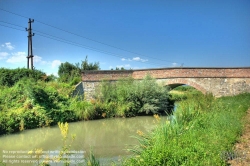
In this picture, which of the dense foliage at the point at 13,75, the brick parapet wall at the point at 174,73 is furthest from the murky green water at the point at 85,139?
the dense foliage at the point at 13,75

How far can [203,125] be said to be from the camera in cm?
681

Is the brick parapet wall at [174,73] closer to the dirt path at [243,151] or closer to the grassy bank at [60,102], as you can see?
the grassy bank at [60,102]

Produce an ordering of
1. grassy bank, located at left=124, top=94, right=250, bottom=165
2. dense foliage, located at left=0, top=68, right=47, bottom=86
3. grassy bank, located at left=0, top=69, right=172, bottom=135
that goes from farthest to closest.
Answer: dense foliage, located at left=0, top=68, right=47, bottom=86
grassy bank, located at left=0, top=69, right=172, bottom=135
grassy bank, located at left=124, top=94, right=250, bottom=165

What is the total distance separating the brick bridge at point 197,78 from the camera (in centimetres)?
1770

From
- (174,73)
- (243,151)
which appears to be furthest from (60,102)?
(243,151)

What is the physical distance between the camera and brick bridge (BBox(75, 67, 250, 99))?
1770 cm

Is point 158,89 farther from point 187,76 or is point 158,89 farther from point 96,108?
point 96,108

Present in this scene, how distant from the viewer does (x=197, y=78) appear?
18234 millimetres

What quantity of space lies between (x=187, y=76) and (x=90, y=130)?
995 centimetres

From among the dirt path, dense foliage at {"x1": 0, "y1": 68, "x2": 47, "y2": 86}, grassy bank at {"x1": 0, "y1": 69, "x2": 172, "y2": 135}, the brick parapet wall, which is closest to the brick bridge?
the brick parapet wall

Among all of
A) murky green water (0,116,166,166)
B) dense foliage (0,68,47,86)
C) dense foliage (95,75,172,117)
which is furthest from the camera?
dense foliage (0,68,47,86)

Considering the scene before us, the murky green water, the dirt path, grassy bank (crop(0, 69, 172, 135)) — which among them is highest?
grassy bank (crop(0, 69, 172, 135))

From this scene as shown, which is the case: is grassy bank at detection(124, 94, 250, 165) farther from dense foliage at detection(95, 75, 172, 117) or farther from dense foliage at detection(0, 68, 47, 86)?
dense foliage at detection(0, 68, 47, 86)

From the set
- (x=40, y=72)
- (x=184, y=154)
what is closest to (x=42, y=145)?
(x=184, y=154)
